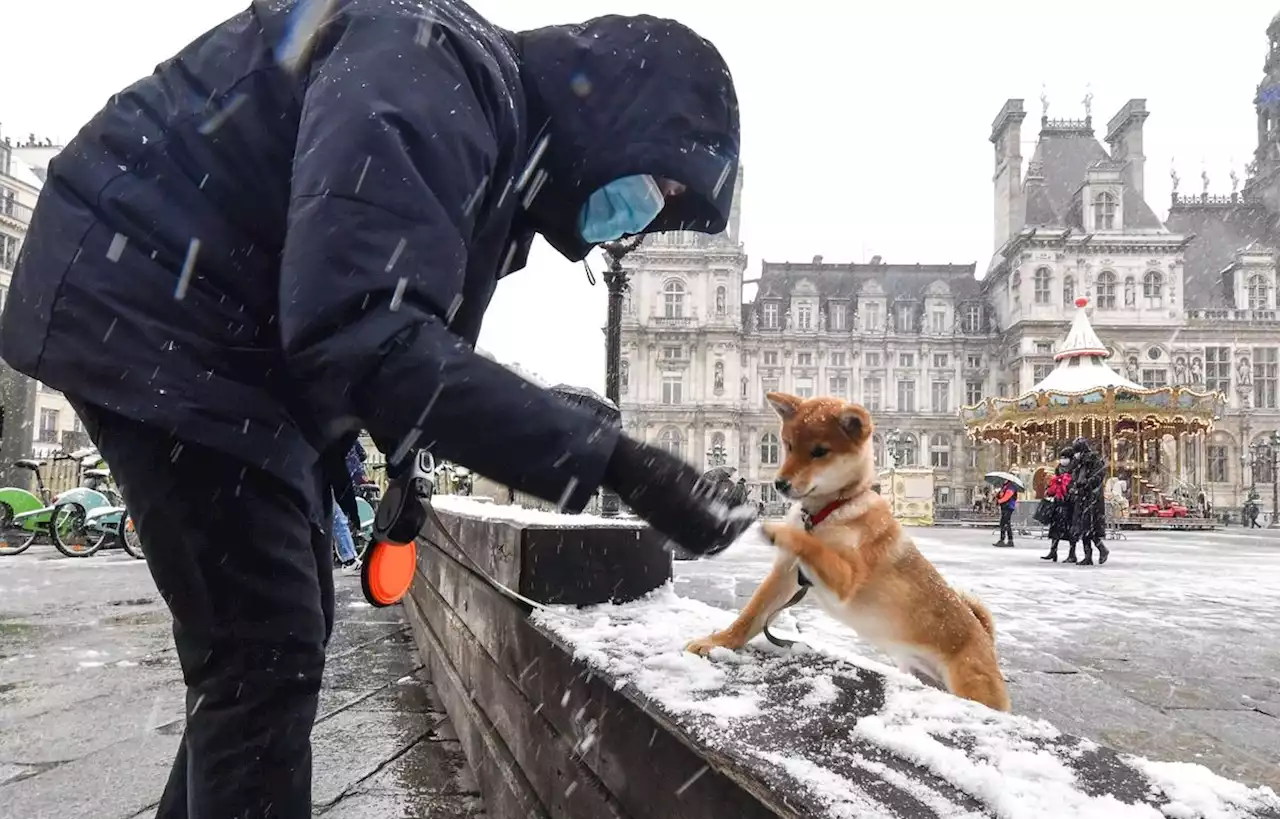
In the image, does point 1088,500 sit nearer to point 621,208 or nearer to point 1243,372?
point 621,208

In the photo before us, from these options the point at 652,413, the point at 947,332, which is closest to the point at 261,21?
the point at 652,413

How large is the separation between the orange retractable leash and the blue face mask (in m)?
0.55

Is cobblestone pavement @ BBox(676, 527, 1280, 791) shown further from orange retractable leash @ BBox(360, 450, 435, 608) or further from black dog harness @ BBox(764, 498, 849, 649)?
orange retractable leash @ BBox(360, 450, 435, 608)

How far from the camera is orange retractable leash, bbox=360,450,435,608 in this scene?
178 centimetres

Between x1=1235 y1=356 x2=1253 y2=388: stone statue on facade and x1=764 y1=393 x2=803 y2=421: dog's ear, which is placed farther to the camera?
x1=1235 y1=356 x2=1253 y2=388: stone statue on facade

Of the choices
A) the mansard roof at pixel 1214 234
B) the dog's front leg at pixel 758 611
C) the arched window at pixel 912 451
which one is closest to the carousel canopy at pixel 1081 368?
the arched window at pixel 912 451

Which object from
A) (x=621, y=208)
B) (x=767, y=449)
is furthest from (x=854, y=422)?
(x=767, y=449)

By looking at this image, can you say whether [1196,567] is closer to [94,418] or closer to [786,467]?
[786,467]

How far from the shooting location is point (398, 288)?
0.93 m

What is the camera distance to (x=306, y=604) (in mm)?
1257

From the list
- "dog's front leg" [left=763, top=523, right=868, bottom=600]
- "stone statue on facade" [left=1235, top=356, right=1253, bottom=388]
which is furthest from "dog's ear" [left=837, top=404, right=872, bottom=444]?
"stone statue on facade" [left=1235, top=356, right=1253, bottom=388]

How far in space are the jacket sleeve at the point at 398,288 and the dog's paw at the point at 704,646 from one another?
2.74ft

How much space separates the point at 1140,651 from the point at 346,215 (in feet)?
16.6

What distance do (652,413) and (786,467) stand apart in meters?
49.2
